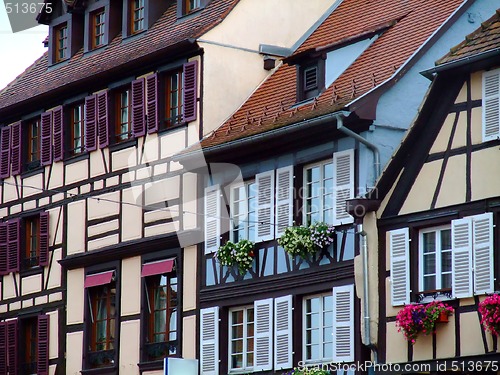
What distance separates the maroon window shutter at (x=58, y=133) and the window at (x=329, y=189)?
7.81m

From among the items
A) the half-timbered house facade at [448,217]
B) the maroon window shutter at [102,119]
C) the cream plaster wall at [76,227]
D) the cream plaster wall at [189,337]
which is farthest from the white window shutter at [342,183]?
the cream plaster wall at [76,227]

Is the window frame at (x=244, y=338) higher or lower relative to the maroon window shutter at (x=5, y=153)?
lower

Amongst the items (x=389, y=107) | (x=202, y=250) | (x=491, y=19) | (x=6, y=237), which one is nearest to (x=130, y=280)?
(x=202, y=250)

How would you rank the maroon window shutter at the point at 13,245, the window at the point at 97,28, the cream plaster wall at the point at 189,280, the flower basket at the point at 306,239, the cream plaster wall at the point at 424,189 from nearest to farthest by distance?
the cream plaster wall at the point at 424,189 → the flower basket at the point at 306,239 → the cream plaster wall at the point at 189,280 → the window at the point at 97,28 → the maroon window shutter at the point at 13,245

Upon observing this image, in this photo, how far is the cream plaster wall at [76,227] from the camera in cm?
3300

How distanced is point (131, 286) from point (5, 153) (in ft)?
19.5

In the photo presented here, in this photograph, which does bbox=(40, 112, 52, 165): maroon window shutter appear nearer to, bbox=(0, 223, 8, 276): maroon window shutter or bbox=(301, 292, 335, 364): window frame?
bbox=(0, 223, 8, 276): maroon window shutter

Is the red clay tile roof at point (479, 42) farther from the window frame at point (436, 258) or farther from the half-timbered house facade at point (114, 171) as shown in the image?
the half-timbered house facade at point (114, 171)

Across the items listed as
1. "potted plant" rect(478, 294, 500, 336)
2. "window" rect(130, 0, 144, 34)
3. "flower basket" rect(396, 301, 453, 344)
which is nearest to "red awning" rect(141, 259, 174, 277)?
"window" rect(130, 0, 144, 34)

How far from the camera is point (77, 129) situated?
111 ft

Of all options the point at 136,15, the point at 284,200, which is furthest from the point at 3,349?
the point at 284,200

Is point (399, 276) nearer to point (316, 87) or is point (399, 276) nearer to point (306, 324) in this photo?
point (306, 324)

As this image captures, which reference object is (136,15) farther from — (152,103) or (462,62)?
(462,62)

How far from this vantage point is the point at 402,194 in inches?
986
